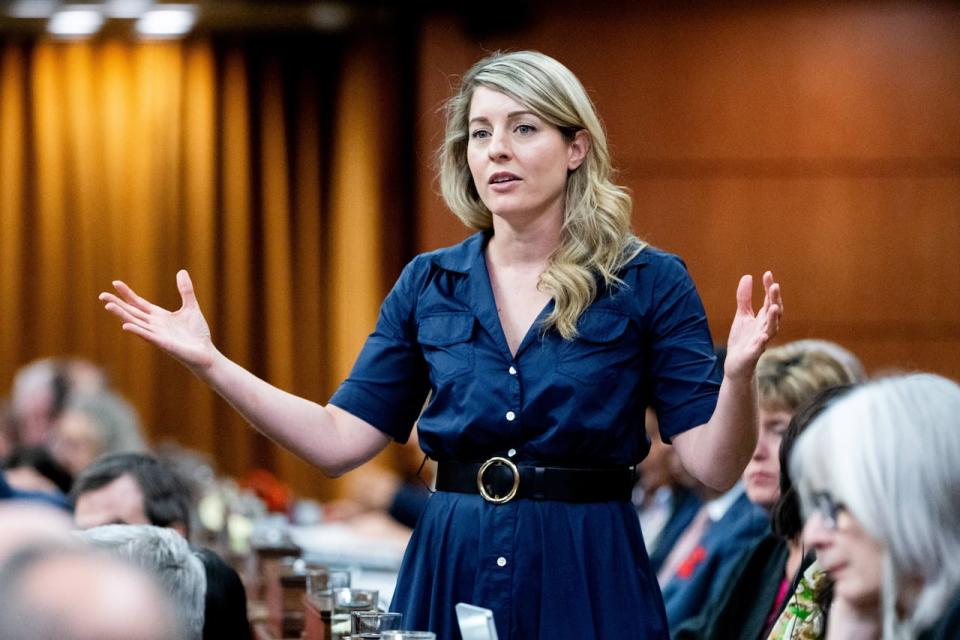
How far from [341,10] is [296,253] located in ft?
6.25

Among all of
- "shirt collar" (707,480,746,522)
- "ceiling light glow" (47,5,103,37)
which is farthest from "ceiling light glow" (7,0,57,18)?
"shirt collar" (707,480,746,522)

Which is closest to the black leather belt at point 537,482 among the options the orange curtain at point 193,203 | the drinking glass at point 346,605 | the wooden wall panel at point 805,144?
the drinking glass at point 346,605

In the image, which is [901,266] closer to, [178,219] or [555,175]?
[178,219]

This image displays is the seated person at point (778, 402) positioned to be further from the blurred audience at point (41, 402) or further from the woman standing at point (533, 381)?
the blurred audience at point (41, 402)

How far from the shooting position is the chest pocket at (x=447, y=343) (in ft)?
7.76

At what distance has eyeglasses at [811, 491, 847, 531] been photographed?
1.57 m

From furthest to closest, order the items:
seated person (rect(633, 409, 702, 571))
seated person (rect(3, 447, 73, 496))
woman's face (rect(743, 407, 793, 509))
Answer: seated person (rect(633, 409, 702, 571)) → seated person (rect(3, 447, 73, 496)) → woman's face (rect(743, 407, 793, 509))

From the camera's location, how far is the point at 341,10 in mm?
9164

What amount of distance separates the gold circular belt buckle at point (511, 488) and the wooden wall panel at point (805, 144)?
18.5 ft

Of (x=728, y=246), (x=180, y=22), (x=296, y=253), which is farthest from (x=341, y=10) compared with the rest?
(x=728, y=246)

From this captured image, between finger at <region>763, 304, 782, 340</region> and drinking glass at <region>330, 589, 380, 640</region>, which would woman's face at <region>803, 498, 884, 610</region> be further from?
drinking glass at <region>330, 589, 380, 640</region>

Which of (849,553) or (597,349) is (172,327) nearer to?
(597,349)

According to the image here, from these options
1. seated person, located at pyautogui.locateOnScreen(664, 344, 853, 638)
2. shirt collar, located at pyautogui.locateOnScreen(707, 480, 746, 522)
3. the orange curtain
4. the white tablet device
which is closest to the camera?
the white tablet device

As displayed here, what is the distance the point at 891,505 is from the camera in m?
1.50
